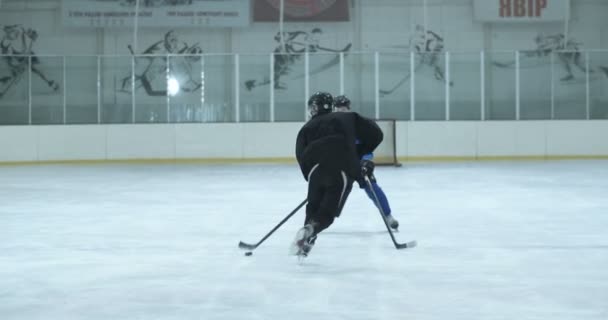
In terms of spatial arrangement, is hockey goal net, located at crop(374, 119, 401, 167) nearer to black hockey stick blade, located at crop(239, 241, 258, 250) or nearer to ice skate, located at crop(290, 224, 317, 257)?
black hockey stick blade, located at crop(239, 241, 258, 250)

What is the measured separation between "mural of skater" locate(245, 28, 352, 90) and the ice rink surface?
627 centimetres

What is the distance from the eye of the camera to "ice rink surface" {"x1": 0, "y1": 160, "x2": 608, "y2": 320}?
184 inches

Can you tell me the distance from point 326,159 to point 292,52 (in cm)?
1436

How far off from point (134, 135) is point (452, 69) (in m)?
6.05

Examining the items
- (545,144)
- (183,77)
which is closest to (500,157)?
(545,144)

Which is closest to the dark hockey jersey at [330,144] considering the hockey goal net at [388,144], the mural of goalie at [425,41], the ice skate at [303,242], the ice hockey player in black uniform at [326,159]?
the ice hockey player in black uniform at [326,159]

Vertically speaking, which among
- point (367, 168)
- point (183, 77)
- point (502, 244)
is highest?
point (183, 77)

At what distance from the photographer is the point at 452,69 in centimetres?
1891

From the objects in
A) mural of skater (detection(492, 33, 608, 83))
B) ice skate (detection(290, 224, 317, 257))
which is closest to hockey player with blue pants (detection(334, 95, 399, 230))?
ice skate (detection(290, 224, 317, 257))

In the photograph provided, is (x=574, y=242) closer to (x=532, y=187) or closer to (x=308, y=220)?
(x=308, y=220)

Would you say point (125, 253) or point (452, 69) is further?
point (452, 69)

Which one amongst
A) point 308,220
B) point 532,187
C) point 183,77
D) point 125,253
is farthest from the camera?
point 183,77

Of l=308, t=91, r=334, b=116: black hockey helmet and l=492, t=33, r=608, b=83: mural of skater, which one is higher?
l=492, t=33, r=608, b=83: mural of skater

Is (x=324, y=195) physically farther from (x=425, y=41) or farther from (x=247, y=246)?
(x=425, y=41)
